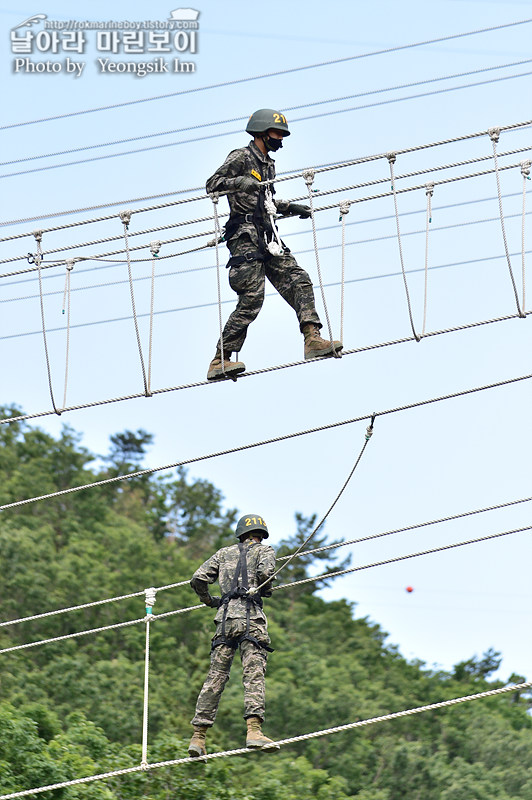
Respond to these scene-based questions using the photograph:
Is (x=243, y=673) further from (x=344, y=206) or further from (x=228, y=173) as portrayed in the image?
(x=228, y=173)

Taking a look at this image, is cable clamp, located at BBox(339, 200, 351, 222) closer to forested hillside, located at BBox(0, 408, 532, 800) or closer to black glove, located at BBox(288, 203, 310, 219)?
black glove, located at BBox(288, 203, 310, 219)

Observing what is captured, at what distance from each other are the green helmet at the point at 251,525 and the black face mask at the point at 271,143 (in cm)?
255

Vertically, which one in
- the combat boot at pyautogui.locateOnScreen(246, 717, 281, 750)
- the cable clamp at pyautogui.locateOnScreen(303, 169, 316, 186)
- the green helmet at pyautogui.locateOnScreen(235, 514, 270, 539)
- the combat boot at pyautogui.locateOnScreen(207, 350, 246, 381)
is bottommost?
the combat boot at pyautogui.locateOnScreen(246, 717, 281, 750)

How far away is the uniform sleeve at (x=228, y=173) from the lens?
1182cm

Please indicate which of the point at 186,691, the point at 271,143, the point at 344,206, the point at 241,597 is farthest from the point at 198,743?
the point at 186,691

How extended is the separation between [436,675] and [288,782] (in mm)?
12850

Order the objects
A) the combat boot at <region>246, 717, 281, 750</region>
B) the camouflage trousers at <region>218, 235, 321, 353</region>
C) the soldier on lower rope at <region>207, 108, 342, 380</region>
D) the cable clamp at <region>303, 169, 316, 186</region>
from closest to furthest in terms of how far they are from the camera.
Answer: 1. the combat boot at <region>246, 717, 281, 750</region>
2. the cable clamp at <region>303, 169, 316, 186</region>
3. the soldier on lower rope at <region>207, 108, 342, 380</region>
4. the camouflage trousers at <region>218, 235, 321, 353</region>

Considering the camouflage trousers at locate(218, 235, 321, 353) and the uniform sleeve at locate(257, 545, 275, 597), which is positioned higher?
the camouflage trousers at locate(218, 235, 321, 353)

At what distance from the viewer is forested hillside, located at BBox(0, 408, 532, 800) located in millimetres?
25188

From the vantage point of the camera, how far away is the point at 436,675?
134ft

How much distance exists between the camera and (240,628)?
37.6 feet

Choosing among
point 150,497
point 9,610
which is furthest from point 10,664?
point 150,497

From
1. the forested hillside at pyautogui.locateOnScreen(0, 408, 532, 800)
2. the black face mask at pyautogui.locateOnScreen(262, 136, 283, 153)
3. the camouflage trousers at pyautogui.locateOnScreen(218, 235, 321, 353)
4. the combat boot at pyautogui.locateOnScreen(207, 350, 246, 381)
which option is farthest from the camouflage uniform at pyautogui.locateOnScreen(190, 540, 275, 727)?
the forested hillside at pyautogui.locateOnScreen(0, 408, 532, 800)

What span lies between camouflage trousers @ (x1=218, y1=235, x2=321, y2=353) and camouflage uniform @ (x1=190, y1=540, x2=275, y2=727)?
1500 mm
